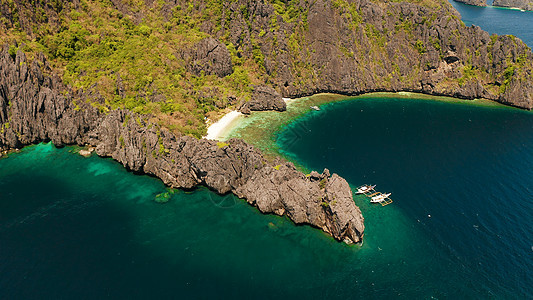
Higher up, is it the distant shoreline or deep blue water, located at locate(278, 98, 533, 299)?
the distant shoreline

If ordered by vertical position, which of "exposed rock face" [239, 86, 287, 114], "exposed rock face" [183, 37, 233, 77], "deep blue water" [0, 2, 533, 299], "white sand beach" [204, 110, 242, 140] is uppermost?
"exposed rock face" [183, 37, 233, 77]

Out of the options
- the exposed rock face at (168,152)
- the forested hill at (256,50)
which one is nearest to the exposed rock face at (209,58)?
the forested hill at (256,50)

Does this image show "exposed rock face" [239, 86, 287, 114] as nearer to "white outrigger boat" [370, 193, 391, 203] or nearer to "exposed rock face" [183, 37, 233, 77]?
"exposed rock face" [183, 37, 233, 77]

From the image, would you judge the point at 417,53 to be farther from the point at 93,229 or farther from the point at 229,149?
the point at 93,229

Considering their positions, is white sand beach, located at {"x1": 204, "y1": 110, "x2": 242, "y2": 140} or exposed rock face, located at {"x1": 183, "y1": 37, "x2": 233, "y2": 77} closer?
white sand beach, located at {"x1": 204, "y1": 110, "x2": 242, "y2": 140}

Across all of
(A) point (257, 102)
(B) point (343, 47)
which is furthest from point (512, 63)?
(A) point (257, 102)

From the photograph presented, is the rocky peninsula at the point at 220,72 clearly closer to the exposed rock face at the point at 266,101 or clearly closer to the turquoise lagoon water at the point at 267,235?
the exposed rock face at the point at 266,101

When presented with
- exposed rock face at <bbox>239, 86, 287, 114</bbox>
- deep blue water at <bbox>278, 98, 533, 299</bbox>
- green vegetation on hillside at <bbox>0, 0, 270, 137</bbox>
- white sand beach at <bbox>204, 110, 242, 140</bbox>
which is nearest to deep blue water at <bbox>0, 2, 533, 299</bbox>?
deep blue water at <bbox>278, 98, 533, 299</bbox>
